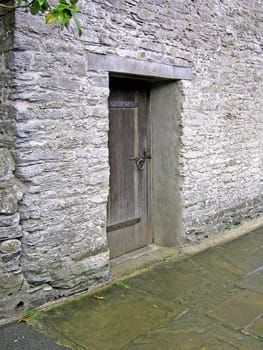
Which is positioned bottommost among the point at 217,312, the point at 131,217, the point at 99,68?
the point at 217,312

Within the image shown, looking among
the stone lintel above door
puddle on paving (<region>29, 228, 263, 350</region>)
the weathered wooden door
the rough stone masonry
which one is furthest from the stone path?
the stone lintel above door

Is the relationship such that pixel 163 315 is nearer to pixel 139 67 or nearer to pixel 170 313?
pixel 170 313

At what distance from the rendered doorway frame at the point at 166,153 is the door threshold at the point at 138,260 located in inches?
5.9

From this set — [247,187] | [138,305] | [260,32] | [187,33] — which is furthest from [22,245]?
[260,32]

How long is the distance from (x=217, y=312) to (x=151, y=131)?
2178mm

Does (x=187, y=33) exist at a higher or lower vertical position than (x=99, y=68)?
higher

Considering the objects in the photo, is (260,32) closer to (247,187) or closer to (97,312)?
(247,187)

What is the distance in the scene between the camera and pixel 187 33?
13.9 feet

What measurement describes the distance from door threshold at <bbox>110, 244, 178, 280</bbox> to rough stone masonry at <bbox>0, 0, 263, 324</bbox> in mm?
270

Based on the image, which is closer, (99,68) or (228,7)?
(99,68)

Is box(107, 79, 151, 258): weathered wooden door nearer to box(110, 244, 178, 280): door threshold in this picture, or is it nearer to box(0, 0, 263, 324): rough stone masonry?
box(110, 244, 178, 280): door threshold

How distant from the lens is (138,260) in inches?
164

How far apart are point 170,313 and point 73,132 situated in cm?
161

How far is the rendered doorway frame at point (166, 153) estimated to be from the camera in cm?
427
